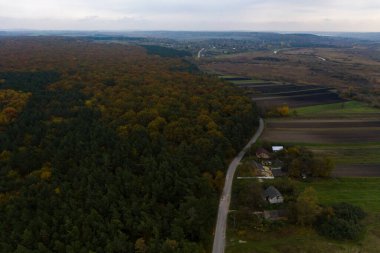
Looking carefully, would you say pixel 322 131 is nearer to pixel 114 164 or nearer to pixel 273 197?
pixel 273 197

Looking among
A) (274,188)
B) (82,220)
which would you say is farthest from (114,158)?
(274,188)

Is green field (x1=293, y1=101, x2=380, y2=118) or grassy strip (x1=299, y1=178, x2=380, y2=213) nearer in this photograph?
grassy strip (x1=299, y1=178, x2=380, y2=213)

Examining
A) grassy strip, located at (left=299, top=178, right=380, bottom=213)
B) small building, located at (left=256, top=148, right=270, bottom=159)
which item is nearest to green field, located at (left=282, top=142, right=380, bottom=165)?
grassy strip, located at (left=299, top=178, right=380, bottom=213)

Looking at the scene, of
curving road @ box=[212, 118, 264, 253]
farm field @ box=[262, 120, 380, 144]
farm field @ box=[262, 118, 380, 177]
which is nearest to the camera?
curving road @ box=[212, 118, 264, 253]

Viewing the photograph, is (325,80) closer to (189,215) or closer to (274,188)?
(274,188)

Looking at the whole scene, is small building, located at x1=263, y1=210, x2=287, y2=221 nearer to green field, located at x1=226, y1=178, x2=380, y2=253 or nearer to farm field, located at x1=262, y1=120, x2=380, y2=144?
green field, located at x1=226, y1=178, x2=380, y2=253
